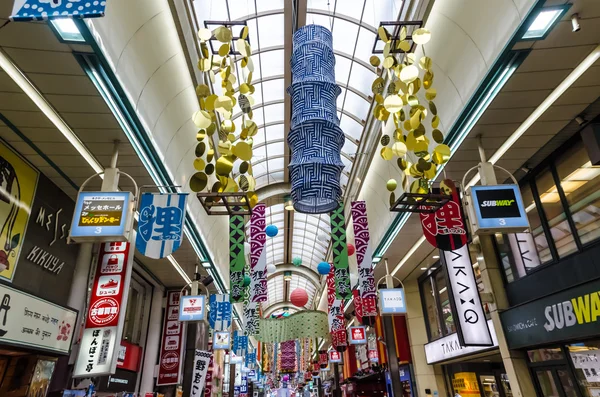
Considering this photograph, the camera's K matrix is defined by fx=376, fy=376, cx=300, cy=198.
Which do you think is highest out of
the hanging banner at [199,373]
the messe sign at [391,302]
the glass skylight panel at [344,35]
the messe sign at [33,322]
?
the glass skylight panel at [344,35]

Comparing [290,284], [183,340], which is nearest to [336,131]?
[183,340]

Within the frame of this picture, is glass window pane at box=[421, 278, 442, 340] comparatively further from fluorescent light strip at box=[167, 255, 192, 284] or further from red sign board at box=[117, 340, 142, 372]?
red sign board at box=[117, 340, 142, 372]

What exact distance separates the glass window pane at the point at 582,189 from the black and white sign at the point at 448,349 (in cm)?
300

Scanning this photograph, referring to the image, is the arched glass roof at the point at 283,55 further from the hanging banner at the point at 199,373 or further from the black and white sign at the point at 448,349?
the hanging banner at the point at 199,373

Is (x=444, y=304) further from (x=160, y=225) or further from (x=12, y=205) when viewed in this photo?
(x=12, y=205)

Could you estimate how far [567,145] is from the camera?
5.89 m

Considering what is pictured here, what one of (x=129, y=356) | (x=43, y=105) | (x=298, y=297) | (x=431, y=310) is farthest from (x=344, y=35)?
(x=298, y=297)

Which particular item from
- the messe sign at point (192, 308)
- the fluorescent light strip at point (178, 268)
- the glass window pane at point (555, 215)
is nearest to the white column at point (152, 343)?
the fluorescent light strip at point (178, 268)

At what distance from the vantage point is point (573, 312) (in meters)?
5.14

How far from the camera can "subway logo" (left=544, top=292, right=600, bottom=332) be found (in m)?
4.77

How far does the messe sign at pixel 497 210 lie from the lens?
4.40m

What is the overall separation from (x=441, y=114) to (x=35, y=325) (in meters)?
6.95

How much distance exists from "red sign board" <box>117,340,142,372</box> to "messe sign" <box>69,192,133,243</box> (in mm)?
6172

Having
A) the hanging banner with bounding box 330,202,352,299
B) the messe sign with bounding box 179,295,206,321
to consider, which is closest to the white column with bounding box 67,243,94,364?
the messe sign with bounding box 179,295,206,321
